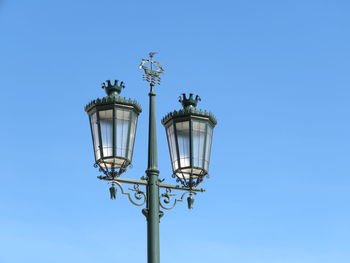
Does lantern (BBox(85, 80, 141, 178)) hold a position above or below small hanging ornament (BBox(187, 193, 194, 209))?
above

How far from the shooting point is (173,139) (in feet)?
41.9

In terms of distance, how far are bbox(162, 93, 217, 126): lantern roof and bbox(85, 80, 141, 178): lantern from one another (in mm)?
629

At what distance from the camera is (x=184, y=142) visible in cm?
1266

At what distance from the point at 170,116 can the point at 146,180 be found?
3.72 feet

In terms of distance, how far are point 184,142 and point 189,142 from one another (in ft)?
0.25

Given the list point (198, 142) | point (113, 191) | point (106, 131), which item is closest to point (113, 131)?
point (106, 131)

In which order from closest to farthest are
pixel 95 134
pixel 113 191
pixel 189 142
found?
pixel 113 191 → pixel 95 134 → pixel 189 142

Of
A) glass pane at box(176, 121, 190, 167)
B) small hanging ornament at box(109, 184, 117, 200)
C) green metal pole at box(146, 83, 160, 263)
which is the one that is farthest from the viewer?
glass pane at box(176, 121, 190, 167)

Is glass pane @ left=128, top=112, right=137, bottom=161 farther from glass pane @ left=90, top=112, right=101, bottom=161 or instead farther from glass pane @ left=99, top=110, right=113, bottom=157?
glass pane @ left=90, top=112, right=101, bottom=161

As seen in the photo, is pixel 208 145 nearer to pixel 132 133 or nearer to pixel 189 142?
pixel 189 142

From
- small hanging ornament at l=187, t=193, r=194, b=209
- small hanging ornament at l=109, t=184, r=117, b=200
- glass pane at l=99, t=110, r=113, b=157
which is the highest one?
glass pane at l=99, t=110, r=113, b=157

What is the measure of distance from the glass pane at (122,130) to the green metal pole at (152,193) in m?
0.49

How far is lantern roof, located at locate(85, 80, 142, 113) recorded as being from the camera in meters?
12.3

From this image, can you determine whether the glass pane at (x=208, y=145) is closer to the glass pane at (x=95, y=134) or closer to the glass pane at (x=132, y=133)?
the glass pane at (x=132, y=133)
